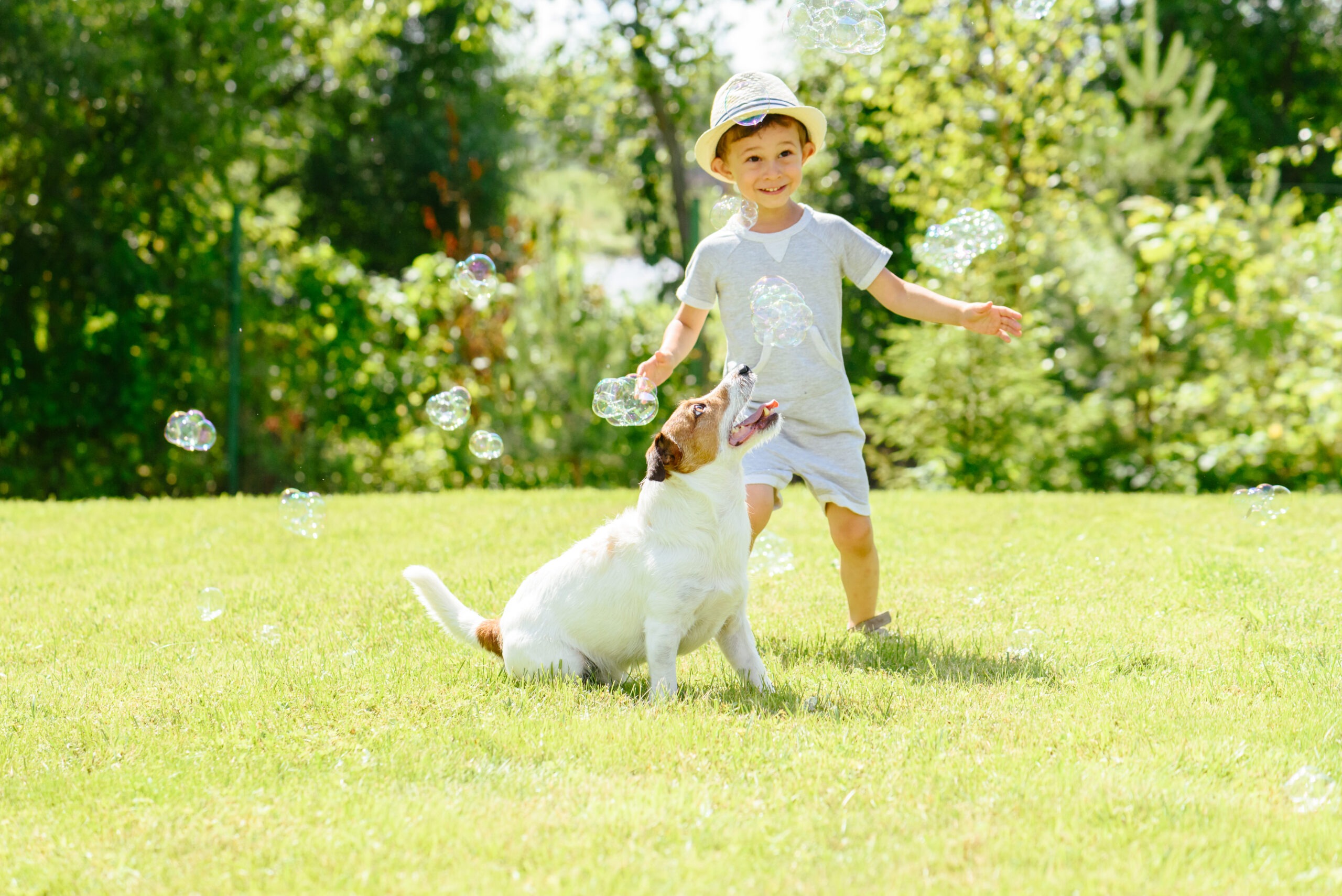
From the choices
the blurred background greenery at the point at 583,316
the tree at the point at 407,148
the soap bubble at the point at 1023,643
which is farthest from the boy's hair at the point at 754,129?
the tree at the point at 407,148

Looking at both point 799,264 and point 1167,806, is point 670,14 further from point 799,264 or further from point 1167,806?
point 1167,806

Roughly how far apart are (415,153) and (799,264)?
16867 millimetres

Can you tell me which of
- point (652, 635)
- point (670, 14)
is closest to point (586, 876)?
point (652, 635)

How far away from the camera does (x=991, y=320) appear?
4.19 meters

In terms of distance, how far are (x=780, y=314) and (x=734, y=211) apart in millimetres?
641

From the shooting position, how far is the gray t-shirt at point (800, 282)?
451cm

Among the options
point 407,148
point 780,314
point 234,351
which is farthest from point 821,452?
point 407,148

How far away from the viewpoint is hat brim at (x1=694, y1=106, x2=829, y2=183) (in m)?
4.30

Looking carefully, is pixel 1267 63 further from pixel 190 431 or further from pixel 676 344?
pixel 676 344

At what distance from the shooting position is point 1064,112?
457 inches

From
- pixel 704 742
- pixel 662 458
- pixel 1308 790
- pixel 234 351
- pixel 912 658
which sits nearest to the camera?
pixel 1308 790

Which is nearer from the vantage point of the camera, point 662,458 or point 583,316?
point 662,458

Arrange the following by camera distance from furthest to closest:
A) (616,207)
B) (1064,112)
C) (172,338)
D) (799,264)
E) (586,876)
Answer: (616,207), (1064,112), (172,338), (799,264), (586,876)

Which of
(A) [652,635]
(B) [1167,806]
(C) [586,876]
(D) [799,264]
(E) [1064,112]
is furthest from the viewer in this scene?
(E) [1064,112]
